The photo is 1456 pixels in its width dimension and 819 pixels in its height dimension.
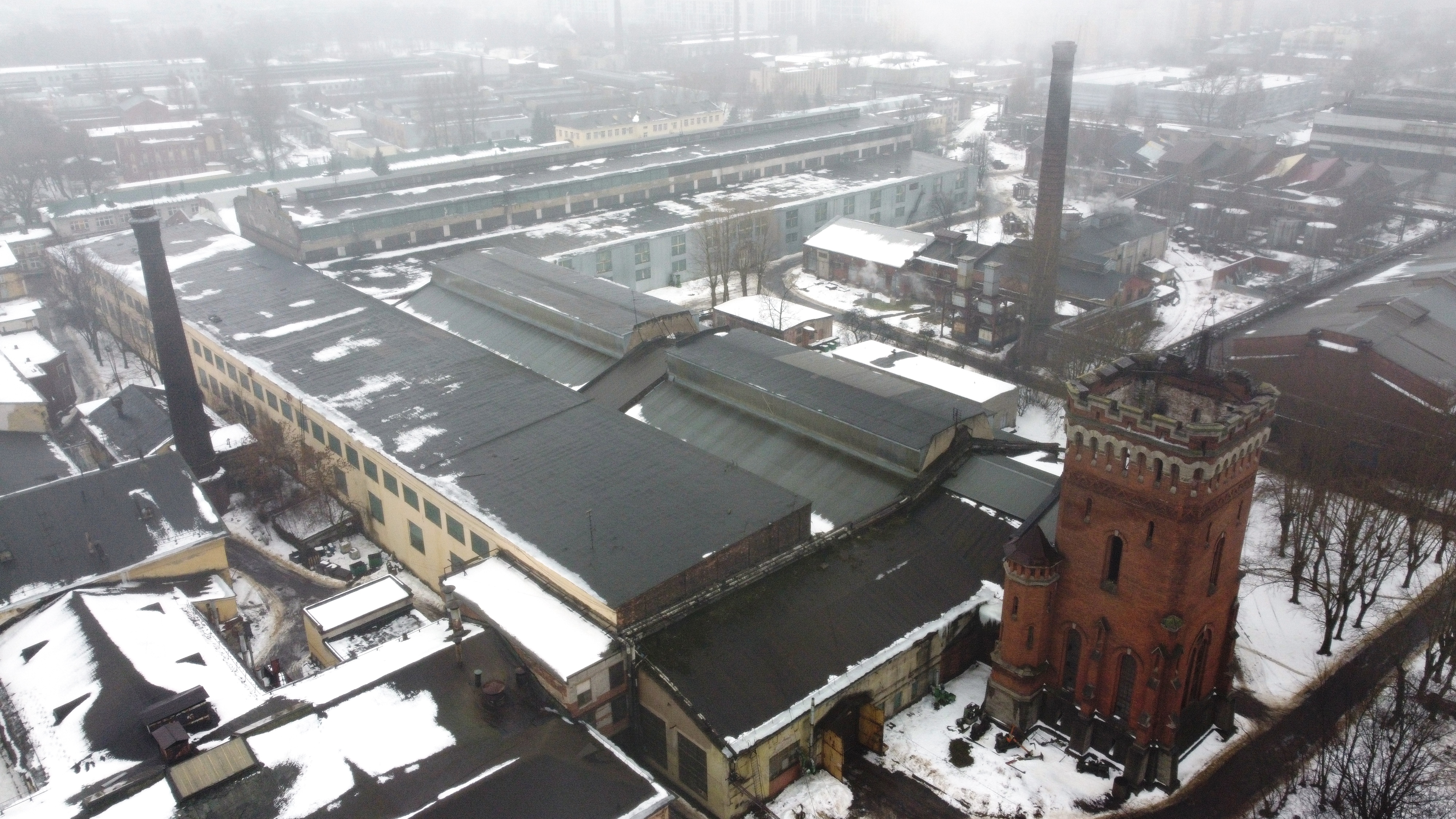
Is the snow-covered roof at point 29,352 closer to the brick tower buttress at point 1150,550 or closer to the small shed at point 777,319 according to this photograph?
the small shed at point 777,319

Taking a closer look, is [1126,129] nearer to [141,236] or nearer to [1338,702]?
[1338,702]

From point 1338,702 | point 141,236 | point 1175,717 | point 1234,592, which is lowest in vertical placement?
point 1338,702

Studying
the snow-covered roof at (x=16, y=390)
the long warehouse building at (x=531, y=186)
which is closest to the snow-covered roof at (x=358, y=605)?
the snow-covered roof at (x=16, y=390)

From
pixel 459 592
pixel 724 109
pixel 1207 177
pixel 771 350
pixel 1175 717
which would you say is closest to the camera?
pixel 1175 717

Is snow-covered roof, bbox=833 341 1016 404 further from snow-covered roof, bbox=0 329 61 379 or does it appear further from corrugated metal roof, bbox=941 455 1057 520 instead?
snow-covered roof, bbox=0 329 61 379

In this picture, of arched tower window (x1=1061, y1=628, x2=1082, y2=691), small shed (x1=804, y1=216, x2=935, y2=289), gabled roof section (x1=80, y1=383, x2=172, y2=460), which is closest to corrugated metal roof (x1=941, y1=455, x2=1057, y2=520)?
arched tower window (x1=1061, y1=628, x2=1082, y2=691)

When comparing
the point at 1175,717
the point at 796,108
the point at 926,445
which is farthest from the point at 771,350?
the point at 796,108
